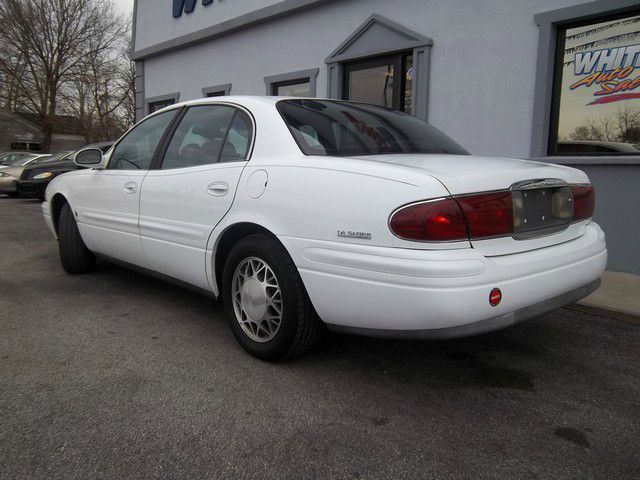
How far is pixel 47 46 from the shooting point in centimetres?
3142

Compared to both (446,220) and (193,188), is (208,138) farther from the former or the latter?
(446,220)

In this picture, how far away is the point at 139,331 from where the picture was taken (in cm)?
334

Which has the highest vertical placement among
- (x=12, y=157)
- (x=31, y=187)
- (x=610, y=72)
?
(x=610, y=72)

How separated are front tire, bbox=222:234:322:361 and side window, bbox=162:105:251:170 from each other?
0.64 meters

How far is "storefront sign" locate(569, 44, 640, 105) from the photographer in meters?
5.18

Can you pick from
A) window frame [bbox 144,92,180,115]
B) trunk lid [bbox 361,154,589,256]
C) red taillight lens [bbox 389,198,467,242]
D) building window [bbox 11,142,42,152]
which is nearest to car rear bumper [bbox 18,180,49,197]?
window frame [bbox 144,92,180,115]

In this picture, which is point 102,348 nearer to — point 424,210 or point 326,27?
point 424,210

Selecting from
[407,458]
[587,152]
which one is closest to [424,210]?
[407,458]

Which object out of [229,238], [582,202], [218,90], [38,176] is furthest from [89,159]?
[38,176]

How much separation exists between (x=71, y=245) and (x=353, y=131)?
3.13 meters

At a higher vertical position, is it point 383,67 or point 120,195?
point 383,67

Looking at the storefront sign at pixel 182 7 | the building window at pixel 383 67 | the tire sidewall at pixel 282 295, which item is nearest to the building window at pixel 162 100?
the storefront sign at pixel 182 7

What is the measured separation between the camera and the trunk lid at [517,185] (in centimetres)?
221

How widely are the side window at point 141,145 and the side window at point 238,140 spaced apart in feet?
2.64
